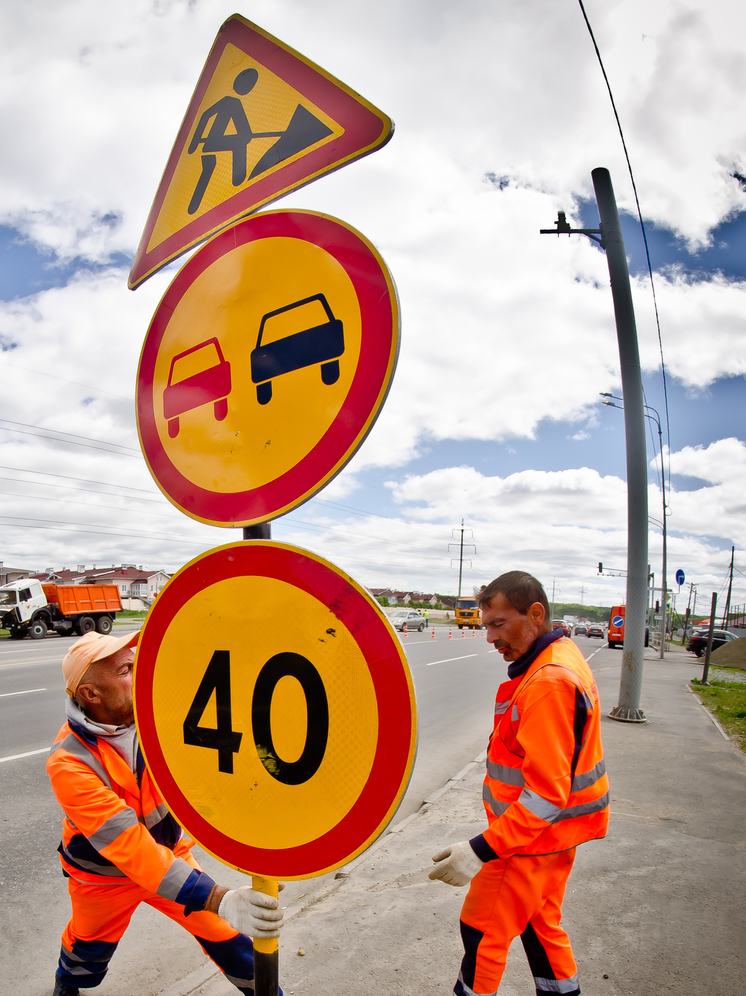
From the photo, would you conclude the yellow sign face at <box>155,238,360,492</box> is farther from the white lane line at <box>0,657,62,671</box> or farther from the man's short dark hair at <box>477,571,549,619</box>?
the white lane line at <box>0,657,62,671</box>

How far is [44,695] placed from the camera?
970 cm

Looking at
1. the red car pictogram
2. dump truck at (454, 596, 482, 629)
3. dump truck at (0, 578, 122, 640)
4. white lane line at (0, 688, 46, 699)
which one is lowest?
dump truck at (454, 596, 482, 629)

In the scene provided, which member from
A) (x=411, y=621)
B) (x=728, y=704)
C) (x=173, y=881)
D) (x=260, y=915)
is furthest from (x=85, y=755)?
(x=411, y=621)

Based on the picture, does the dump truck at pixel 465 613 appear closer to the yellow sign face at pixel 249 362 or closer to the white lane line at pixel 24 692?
the white lane line at pixel 24 692

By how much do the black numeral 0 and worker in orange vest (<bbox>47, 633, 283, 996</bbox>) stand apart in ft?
2.99

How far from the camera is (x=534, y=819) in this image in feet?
6.21

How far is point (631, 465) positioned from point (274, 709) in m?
9.04

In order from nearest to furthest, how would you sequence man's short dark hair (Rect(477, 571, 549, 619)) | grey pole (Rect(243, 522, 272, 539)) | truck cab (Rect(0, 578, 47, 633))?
grey pole (Rect(243, 522, 272, 539)), man's short dark hair (Rect(477, 571, 549, 619)), truck cab (Rect(0, 578, 47, 633))

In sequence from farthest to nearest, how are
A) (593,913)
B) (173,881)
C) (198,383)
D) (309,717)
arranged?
(593,913) → (173,881) → (198,383) → (309,717)

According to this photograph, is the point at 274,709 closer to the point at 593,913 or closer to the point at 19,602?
the point at 593,913

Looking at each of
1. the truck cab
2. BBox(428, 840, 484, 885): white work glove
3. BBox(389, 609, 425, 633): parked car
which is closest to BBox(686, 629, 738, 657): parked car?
BBox(389, 609, 425, 633): parked car

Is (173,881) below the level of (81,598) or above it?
above

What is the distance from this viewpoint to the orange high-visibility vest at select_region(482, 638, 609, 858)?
1912 millimetres

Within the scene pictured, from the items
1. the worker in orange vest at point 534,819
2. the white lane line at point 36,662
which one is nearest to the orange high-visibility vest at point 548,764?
the worker in orange vest at point 534,819
